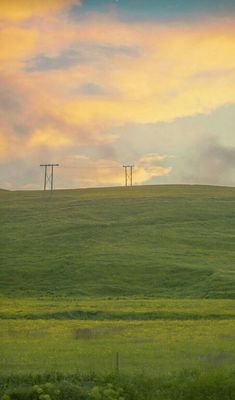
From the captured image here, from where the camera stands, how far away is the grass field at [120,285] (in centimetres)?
2742

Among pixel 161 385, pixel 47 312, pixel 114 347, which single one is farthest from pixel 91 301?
pixel 161 385

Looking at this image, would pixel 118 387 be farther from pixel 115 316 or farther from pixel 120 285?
pixel 120 285

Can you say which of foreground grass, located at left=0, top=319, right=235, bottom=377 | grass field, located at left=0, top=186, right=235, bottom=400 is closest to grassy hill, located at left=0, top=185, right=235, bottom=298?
grass field, located at left=0, top=186, right=235, bottom=400

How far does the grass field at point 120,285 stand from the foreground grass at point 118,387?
9cm

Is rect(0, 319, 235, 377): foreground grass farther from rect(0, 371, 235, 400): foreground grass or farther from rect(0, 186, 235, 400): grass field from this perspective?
rect(0, 371, 235, 400): foreground grass

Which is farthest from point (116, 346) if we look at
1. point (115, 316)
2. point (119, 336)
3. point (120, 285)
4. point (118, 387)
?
point (120, 285)

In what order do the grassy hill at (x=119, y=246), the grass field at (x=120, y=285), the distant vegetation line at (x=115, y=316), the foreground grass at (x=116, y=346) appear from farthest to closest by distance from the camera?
the grassy hill at (x=119, y=246)
the distant vegetation line at (x=115, y=316)
the grass field at (x=120, y=285)
the foreground grass at (x=116, y=346)

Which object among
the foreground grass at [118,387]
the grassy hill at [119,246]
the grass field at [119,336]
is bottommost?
the foreground grass at [118,387]

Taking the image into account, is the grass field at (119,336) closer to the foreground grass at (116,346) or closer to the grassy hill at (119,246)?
the foreground grass at (116,346)

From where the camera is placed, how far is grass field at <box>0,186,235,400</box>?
90.0 feet

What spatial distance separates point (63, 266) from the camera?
234 ft

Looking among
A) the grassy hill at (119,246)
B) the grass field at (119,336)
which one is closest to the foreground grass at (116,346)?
the grass field at (119,336)

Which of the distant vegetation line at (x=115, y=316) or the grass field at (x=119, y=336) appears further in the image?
the distant vegetation line at (x=115, y=316)

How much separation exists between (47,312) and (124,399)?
26.8m
